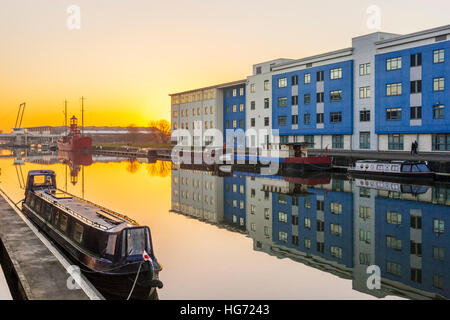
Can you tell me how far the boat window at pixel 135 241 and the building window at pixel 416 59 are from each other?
1873 inches

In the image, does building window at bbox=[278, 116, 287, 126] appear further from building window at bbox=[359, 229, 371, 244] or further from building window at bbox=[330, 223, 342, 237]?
building window at bbox=[359, 229, 371, 244]

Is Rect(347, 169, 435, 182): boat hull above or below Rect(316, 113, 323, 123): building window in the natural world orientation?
below

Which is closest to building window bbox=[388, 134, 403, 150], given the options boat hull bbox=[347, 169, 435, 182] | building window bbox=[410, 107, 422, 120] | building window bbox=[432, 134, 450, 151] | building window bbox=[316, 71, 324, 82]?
building window bbox=[410, 107, 422, 120]

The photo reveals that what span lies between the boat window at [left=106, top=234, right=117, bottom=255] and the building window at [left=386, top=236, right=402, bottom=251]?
37.9ft

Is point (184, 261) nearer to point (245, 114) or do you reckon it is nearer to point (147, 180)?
point (147, 180)

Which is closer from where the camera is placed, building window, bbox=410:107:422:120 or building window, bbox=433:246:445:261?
building window, bbox=433:246:445:261

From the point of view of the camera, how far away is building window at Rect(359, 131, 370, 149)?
56500 mm

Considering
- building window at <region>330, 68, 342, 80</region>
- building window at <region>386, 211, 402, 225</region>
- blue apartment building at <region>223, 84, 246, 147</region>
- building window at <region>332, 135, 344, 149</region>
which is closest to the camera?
building window at <region>386, 211, 402, 225</region>

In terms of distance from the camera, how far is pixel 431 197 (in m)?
29.8

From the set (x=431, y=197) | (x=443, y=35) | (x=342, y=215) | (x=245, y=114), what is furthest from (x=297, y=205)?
(x=245, y=114)

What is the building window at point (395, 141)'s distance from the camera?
171 feet

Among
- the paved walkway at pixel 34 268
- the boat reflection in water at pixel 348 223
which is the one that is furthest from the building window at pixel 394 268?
the paved walkway at pixel 34 268

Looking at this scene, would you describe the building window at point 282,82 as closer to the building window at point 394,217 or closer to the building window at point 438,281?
the building window at point 394,217

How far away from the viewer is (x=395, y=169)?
40.2 m
